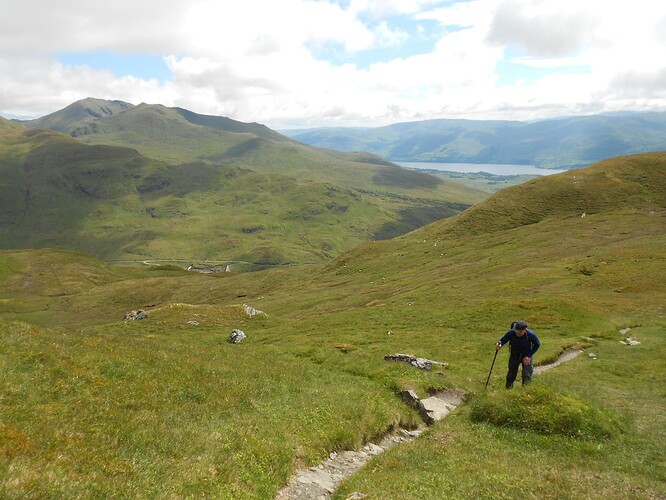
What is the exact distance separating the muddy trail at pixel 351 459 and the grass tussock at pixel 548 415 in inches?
125

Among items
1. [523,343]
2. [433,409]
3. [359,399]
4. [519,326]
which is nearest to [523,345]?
[523,343]

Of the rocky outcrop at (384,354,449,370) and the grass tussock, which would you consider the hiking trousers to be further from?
the rocky outcrop at (384,354,449,370)

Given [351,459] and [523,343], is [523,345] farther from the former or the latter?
[351,459]

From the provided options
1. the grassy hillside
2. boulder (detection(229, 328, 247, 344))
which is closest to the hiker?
the grassy hillside

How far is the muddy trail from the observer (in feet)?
47.1

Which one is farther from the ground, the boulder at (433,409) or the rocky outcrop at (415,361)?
the boulder at (433,409)

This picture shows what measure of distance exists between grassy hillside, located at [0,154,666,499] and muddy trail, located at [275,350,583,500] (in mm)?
512

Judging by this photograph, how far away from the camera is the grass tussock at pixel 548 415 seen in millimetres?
18781

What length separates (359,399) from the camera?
23.0 metres

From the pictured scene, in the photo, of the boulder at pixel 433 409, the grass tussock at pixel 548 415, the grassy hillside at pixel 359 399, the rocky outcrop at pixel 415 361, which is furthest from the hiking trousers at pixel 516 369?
the rocky outcrop at pixel 415 361

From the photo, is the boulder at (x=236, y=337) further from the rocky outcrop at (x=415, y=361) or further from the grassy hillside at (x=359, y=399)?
the rocky outcrop at (x=415, y=361)

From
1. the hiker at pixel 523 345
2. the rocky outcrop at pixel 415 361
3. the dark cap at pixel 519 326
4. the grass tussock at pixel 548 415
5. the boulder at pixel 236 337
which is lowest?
the boulder at pixel 236 337

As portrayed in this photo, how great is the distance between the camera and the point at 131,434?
44.8ft

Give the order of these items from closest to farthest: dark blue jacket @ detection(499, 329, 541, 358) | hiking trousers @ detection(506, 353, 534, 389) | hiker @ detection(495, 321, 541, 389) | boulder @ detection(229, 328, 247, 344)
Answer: hiker @ detection(495, 321, 541, 389), dark blue jacket @ detection(499, 329, 541, 358), hiking trousers @ detection(506, 353, 534, 389), boulder @ detection(229, 328, 247, 344)
